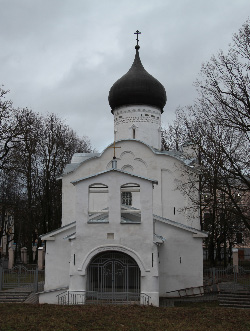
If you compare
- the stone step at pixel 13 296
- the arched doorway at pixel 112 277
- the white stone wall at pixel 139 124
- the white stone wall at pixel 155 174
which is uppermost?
the white stone wall at pixel 139 124

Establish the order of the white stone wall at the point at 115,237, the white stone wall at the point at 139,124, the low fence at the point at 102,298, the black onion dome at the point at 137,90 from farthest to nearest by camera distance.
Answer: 1. the white stone wall at the point at 139,124
2. the black onion dome at the point at 137,90
3. the white stone wall at the point at 115,237
4. the low fence at the point at 102,298

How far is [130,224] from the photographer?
13.9m

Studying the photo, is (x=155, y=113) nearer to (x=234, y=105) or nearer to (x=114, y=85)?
(x=114, y=85)

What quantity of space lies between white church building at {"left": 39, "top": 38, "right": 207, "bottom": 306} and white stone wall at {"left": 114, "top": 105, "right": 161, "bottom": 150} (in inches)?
2.2

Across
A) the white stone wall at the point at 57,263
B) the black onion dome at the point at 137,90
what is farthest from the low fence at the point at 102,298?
the black onion dome at the point at 137,90

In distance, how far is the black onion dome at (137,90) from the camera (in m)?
21.9

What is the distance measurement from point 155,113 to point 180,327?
15.0 metres

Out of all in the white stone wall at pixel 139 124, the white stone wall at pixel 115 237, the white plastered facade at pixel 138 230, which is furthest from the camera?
the white stone wall at pixel 139 124

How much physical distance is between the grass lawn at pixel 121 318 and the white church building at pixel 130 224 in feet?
6.59

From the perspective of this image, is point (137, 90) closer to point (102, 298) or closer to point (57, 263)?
point (57, 263)

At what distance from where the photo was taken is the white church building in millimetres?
13805

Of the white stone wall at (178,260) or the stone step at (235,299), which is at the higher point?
the white stone wall at (178,260)

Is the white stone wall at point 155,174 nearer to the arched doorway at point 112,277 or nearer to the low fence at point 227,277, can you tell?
the low fence at point 227,277

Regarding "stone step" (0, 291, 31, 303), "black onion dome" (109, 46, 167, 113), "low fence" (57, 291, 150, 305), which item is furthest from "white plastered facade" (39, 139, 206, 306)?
"black onion dome" (109, 46, 167, 113)
